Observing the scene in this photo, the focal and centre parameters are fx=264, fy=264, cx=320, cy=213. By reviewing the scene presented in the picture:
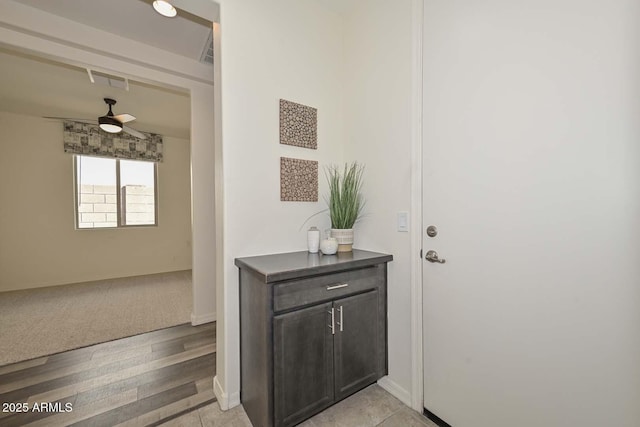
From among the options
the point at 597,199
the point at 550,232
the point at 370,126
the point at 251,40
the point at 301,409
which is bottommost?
the point at 301,409

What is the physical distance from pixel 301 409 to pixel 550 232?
1.46 m

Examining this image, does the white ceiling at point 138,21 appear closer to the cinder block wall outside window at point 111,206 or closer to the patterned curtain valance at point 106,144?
the patterned curtain valance at point 106,144

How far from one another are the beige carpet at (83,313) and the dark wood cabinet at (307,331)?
6.54ft

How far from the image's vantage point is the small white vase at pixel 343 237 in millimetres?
1860

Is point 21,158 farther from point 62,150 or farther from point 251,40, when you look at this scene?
point 251,40

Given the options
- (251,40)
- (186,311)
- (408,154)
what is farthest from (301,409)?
(186,311)

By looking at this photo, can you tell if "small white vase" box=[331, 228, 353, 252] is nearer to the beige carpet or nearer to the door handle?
the door handle

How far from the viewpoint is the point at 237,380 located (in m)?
1.68

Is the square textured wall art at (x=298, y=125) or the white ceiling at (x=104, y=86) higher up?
the white ceiling at (x=104, y=86)

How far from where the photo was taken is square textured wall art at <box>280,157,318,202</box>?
73.1 inches

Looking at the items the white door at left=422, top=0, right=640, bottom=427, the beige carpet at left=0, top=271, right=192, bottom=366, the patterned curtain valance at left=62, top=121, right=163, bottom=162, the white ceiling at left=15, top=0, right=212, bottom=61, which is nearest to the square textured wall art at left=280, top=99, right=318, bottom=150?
the white door at left=422, top=0, right=640, bottom=427

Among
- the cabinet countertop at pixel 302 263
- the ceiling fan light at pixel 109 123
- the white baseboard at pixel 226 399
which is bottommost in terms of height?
the white baseboard at pixel 226 399

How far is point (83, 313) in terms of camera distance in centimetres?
318

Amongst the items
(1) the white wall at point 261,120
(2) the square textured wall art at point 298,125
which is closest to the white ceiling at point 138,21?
(1) the white wall at point 261,120
